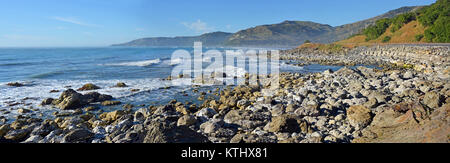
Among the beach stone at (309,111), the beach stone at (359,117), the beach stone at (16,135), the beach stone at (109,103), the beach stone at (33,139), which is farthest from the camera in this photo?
the beach stone at (109,103)

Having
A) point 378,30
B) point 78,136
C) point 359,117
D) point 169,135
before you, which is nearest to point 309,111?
point 359,117

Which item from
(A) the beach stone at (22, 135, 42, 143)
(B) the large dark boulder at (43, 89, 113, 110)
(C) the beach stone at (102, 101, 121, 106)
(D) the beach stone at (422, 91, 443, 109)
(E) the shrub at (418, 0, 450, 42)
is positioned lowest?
(A) the beach stone at (22, 135, 42, 143)

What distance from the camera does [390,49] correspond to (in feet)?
105

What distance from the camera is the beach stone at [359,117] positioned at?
608 cm

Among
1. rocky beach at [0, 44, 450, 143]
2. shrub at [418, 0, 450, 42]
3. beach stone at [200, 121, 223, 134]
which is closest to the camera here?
rocky beach at [0, 44, 450, 143]

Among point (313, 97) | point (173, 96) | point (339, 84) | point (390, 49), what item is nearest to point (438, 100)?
point (313, 97)

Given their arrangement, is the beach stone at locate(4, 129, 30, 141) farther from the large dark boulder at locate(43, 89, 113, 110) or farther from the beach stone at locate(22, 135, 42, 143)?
the large dark boulder at locate(43, 89, 113, 110)

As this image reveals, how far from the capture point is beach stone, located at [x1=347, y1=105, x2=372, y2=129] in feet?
19.9

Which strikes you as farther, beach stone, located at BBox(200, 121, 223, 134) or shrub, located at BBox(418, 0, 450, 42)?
shrub, located at BBox(418, 0, 450, 42)

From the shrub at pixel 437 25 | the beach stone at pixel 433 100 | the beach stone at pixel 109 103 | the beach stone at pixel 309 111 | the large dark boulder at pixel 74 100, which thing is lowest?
the beach stone at pixel 109 103

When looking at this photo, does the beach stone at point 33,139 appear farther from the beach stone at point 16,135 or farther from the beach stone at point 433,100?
the beach stone at point 433,100

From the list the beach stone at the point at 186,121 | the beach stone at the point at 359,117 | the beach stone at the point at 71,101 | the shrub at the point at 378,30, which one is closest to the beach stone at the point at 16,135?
the beach stone at the point at 71,101

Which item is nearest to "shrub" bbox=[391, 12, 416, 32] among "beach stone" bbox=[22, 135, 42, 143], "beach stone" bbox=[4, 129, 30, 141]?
"beach stone" bbox=[22, 135, 42, 143]
